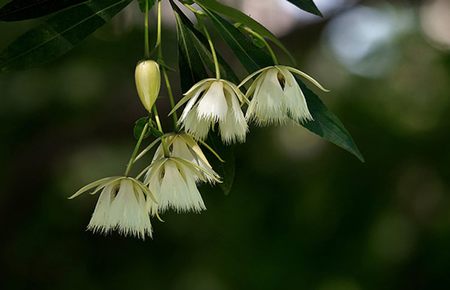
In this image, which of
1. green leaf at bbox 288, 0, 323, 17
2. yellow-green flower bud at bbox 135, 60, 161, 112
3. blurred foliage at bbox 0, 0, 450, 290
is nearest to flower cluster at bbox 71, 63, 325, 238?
yellow-green flower bud at bbox 135, 60, 161, 112

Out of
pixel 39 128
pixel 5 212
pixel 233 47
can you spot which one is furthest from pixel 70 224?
pixel 233 47

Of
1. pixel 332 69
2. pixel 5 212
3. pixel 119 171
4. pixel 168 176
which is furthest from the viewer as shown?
pixel 332 69

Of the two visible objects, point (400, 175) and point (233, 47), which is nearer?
point (233, 47)

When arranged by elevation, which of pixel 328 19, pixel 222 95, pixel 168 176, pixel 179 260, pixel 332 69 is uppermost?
pixel 222 95

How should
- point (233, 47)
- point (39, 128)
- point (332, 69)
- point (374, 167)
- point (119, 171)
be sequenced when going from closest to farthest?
point (233, 47)
point (119, 171)
point (39, 128)
point (374, 167)
point (332, 69)

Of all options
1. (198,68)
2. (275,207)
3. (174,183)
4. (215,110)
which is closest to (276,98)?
(215,110)

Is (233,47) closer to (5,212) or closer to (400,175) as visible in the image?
A: (5,212)

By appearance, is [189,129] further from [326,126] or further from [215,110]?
[326,126]
